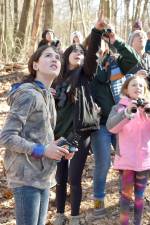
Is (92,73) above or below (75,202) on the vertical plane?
above

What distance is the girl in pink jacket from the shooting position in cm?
389

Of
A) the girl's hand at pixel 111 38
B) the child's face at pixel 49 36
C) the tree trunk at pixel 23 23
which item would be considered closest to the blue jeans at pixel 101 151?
the girl's hand at pixel 111 38

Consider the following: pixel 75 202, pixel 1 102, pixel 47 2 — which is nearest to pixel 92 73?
pixel 75 202

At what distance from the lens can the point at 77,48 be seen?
425 centimetres

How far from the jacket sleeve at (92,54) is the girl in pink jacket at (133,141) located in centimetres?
40

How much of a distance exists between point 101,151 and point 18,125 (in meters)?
1.88

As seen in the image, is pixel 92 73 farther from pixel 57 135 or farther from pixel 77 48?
pixel 57 135

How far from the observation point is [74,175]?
421 centimetres

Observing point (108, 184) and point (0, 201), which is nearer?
point (0, 201)

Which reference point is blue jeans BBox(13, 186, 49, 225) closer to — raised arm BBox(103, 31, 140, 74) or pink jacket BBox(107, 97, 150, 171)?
pink jacket BBox(107, 97, 150, 171)

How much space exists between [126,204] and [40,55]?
5.97 ft

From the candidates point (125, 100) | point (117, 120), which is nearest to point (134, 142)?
point (117, 120)

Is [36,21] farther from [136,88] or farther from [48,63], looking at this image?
[48,63]

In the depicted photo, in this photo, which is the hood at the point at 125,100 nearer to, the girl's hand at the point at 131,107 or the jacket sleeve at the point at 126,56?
the girl's hand at the point at 131,107
